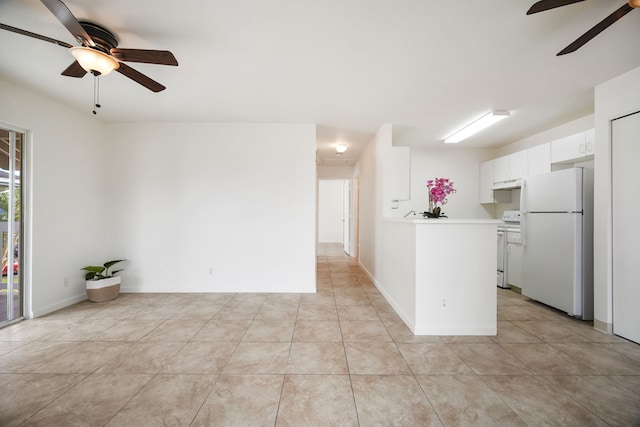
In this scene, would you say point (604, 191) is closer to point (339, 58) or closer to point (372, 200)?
point (372, 200)

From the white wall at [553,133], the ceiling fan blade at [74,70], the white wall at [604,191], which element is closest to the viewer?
the ceiling fan blade at [74,70]

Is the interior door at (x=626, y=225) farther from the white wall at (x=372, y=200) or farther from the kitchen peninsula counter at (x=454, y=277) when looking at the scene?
the white wall at (x=372, y=200)

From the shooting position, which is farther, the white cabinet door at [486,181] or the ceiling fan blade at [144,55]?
the white cabinet door at [486,181]

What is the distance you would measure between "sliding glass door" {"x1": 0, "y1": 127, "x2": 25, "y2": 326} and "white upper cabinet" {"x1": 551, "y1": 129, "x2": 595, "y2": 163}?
686 centimetres

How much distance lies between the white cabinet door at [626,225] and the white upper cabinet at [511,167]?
1.59 meters

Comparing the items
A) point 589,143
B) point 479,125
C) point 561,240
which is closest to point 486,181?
point 479,125

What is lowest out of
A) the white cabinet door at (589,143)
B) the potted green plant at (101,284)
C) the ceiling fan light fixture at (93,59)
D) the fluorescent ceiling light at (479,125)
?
the potted green plant at (101,284)

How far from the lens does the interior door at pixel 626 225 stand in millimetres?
2387

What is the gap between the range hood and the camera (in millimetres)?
4262

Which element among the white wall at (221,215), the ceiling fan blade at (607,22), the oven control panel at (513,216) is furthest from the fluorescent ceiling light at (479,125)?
the white wall at (221,215)

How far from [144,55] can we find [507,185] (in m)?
5.37

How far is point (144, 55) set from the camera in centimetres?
186

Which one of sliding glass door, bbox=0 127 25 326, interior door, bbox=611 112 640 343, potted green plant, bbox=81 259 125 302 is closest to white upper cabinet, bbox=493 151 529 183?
interior door, bbox=611 112 640 343

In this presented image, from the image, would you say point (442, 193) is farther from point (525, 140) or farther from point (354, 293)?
point (525, 140)
